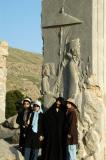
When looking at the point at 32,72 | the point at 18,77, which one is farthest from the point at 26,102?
the point at 32,72

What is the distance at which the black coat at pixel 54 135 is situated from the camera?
1002cm

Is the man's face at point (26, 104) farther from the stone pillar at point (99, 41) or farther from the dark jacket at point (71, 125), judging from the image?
the stone pillar at point (99, 41)

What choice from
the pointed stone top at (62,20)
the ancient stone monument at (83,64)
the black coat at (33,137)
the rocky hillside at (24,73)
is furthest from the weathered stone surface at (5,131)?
the rocky hillside at (24,73)

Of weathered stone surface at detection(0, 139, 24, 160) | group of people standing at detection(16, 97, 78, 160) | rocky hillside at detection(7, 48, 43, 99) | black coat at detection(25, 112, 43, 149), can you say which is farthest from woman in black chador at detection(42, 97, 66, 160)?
rocky hillside at detection(7, 48, 43, 99)

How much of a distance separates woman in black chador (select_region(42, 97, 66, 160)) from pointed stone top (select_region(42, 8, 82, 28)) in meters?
2.56

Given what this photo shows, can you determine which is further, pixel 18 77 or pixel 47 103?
pixel 18 77

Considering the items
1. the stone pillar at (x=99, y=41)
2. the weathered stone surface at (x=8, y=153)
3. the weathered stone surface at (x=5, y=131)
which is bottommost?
the weathered stone surface at (x=5, y=131)

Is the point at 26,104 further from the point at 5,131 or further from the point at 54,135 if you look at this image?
the point at 5,131

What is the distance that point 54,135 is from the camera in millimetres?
10180

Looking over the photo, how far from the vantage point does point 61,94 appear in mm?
12086

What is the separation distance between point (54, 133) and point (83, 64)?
2210mm

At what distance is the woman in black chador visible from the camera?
9987mm

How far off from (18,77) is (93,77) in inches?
1976

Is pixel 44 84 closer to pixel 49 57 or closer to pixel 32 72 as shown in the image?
pixel 49 57
